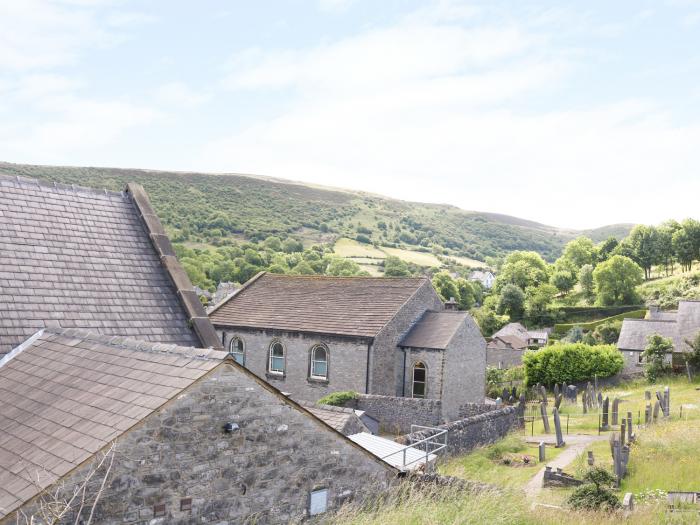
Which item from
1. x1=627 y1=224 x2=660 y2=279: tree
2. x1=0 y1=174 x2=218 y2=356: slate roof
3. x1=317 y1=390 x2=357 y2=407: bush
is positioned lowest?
x1=317 y1=390 x2=357 y2=407: bush

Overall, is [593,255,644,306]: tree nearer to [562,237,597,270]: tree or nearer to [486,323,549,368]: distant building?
[486,323,549,368]: distant building

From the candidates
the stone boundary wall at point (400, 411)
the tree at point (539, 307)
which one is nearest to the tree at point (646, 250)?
the tree at point (539, 307)

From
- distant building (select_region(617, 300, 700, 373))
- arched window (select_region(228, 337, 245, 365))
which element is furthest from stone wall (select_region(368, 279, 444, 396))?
distant building (select_region(617, 300, 700, 373))

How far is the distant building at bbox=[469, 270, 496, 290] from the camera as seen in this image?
155 metres

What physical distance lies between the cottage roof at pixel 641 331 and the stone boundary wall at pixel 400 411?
3176cm

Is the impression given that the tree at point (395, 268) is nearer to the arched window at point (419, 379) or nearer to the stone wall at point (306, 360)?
the stone wall at point (306, 360)

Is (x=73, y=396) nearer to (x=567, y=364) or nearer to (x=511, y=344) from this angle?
(x=567, y=364)

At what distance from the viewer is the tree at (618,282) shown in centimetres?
9238

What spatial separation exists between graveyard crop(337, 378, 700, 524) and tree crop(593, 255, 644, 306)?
5807 cm

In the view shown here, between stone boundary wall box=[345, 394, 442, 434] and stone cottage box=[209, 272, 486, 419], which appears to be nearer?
stone boundary wall box=[345, 394, 442, 434]

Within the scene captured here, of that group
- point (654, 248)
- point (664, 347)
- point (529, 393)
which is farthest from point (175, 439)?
point (654, 248)

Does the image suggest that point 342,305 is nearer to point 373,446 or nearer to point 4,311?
point 373,446

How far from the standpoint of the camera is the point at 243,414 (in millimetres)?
8492

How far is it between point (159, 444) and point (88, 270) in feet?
22.4
